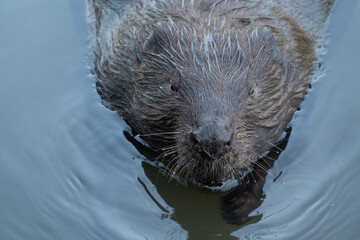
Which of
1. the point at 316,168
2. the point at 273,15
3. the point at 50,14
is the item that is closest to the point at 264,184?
the point at 316,168

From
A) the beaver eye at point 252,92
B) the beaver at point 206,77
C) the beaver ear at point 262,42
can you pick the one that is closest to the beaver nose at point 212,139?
the beaver at point 206,77

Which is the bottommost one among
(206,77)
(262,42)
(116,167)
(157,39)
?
(116,167)

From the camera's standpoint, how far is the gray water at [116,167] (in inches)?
181

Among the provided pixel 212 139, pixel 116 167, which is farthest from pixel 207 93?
pixel 116 167

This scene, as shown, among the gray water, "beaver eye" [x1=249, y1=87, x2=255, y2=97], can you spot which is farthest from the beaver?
the gray water

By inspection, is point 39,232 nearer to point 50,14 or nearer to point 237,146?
point 237,146

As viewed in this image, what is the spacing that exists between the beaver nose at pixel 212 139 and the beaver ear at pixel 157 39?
0.96m

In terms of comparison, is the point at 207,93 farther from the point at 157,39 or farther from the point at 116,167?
the point at 116,167

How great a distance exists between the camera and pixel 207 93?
4477 millimetres

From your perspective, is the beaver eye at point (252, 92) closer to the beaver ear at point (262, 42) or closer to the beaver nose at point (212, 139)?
the beaver ear at point (262, 42)

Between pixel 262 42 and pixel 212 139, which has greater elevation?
pixel 262 42

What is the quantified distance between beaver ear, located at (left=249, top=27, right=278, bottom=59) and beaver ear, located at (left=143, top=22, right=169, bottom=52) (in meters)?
0.70

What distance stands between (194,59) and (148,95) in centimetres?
51

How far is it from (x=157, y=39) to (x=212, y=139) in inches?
46.0
